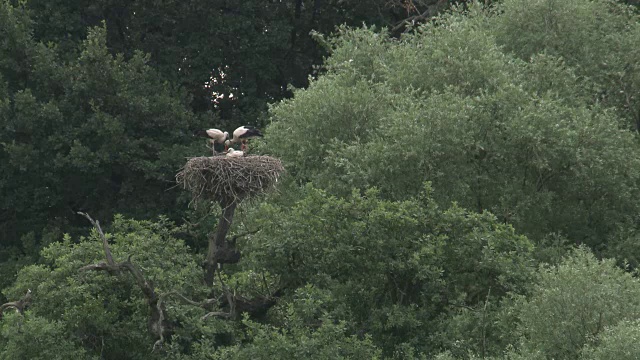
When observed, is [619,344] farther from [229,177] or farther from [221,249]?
[221,249]

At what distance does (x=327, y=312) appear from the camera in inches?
966

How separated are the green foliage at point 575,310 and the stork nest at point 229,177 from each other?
15.0 ft

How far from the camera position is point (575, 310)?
71.6 feet

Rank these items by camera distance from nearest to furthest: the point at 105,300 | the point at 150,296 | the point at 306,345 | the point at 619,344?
the point at 619,344, the point at 306,345, the point at 150,296, the point at 105,300

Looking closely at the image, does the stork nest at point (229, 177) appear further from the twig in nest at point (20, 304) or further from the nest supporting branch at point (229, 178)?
the twig in nest at point (20, 304)

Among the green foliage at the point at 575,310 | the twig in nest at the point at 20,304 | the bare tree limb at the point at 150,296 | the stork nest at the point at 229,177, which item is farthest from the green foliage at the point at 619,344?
the twig in nest at the point at 20,304

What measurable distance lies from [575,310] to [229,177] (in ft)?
18.8

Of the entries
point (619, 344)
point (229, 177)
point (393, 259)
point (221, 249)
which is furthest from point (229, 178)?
point (619, 344)

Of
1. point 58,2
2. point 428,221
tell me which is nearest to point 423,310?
point 428,221

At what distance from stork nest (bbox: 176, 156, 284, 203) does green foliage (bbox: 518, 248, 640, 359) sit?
180 inches

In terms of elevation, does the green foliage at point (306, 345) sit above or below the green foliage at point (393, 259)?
below

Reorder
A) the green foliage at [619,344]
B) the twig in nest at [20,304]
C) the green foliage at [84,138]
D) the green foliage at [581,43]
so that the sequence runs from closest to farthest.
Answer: the green foliage at [619,344]
the twig in nest at [20,304]
the green foliage at [581,43]
the green foliage at [84,138]

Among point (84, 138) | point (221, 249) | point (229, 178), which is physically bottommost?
point (221, 249)

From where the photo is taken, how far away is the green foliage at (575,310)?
21.6 meters
